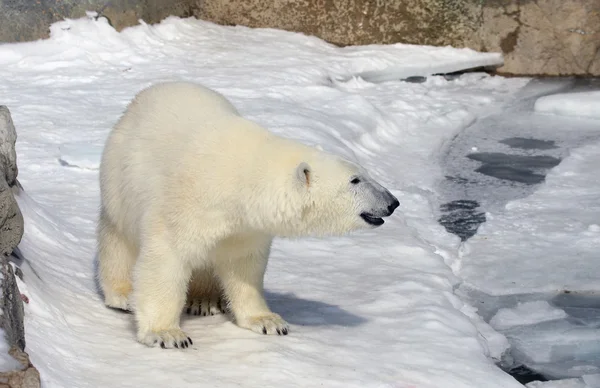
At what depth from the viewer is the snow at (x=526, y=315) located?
4.24 meters

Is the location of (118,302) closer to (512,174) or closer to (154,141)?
(154,141)

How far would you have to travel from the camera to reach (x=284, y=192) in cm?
333

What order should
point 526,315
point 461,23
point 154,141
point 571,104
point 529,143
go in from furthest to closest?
point 461,23 < point 571,104 < point 529,143 < point 526,315 < point 154,141

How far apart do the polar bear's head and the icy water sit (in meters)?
0.94

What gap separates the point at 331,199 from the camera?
3.38 m

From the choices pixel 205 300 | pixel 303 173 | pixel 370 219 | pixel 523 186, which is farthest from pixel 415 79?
pixel 303 173

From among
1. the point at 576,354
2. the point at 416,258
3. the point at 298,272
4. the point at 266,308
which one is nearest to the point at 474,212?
the point at 416,258

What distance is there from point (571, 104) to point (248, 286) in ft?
17.7

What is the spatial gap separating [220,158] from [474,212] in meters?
2.84

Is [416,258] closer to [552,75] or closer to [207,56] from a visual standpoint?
[207,56]

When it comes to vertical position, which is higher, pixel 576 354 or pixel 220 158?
pixel 220 158

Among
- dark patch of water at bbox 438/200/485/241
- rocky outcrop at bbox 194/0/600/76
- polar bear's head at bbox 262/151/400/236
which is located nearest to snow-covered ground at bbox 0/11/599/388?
dark patch of water at bbox 438/200/485/241

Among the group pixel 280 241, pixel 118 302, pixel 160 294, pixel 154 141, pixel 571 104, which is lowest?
pixel 280 241

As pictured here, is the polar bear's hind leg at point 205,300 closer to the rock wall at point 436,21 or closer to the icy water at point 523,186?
the icy water at point 523,186
